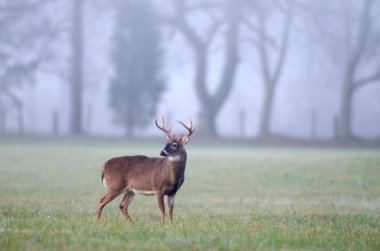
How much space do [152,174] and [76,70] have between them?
3951 cm

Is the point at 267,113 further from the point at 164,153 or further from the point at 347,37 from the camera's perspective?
the point at 164,153

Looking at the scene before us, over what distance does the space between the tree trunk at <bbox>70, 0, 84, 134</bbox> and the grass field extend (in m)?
17.7

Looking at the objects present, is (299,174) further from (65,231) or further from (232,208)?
(65,231)

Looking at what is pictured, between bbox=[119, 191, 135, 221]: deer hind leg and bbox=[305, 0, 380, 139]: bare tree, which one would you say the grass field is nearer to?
bbox=[119, 191, 135, 221]: deer hind leg

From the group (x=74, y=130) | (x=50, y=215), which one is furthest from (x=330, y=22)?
(x=50, y=215)

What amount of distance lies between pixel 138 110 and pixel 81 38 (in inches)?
223

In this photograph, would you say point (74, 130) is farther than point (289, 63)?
No

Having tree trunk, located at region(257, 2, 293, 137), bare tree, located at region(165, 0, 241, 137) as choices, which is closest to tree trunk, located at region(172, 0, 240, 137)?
bare tree, located at region(165, 0, 241, 137)

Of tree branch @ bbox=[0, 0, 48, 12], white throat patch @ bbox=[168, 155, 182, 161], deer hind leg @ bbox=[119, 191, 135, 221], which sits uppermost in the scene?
tree branch @ bbox=[0, 0, 48, 12]

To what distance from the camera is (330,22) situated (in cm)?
4797

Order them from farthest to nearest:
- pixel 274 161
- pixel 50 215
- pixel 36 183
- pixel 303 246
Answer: pixel 274 161 < pixel 36 183 < pixel 50 215 < pixel 303 246

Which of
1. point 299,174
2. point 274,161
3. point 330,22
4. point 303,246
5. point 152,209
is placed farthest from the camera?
point 330,22

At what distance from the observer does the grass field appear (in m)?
8.64

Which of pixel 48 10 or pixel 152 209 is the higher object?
pixel 48 10
